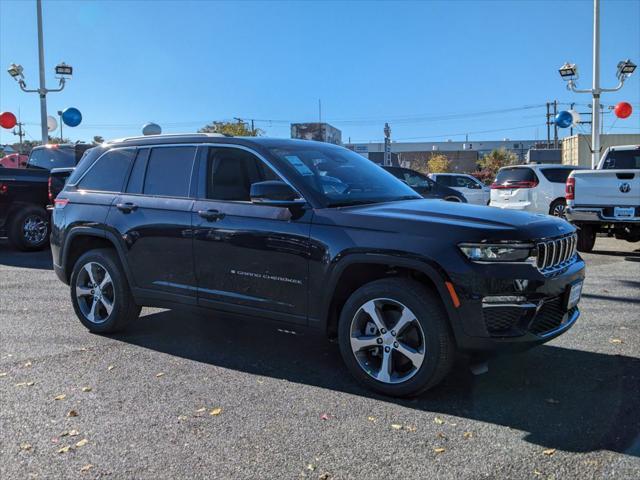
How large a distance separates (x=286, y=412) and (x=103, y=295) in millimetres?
2602

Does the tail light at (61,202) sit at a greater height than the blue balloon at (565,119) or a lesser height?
lesser

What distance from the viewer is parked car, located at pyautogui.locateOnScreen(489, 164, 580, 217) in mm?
14578

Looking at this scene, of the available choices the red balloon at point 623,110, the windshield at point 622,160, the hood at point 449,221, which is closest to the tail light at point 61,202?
the hood at point 449,221

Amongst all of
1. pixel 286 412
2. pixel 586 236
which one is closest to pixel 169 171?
pixel 286 412

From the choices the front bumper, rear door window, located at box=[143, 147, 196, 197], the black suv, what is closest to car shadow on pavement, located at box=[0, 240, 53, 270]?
the black suv

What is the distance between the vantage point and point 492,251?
360cm

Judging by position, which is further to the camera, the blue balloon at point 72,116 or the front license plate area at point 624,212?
the blue balloon at point 72,116

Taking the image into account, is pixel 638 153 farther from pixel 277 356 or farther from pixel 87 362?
pixel 87 362

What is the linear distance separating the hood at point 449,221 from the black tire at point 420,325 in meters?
0.38

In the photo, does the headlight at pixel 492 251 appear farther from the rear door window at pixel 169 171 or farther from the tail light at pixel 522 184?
the tail light at pixel 522 184

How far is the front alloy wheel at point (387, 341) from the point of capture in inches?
150

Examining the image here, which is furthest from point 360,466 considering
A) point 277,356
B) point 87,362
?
point 87,362

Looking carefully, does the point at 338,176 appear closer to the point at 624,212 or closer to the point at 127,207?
the point at 127,207

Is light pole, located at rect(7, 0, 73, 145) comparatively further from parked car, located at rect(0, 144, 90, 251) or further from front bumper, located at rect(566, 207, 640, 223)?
front bumper, located at rect(566, 207, 640, 223)
